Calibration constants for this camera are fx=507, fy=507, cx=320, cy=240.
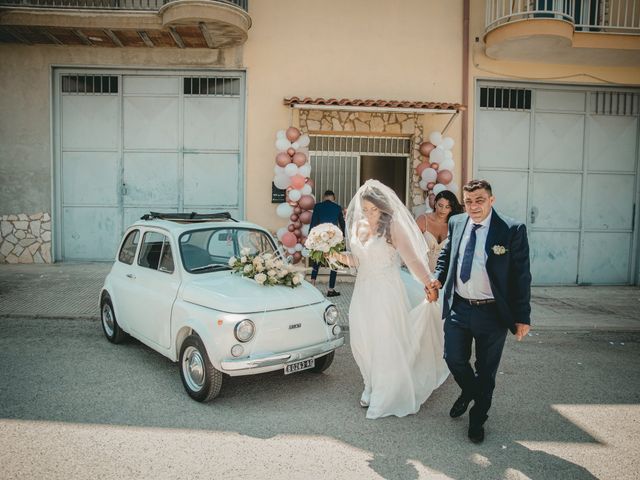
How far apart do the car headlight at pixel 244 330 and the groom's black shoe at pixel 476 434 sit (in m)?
2.05

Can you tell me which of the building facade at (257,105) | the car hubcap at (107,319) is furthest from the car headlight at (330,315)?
the building facade at (257,105)

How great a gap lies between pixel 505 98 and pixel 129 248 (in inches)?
372

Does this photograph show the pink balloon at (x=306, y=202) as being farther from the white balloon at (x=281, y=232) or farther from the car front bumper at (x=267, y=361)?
the car front bumper at (x=267, y=361)

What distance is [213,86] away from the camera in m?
11.5

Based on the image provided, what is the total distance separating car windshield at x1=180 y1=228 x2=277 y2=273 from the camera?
5477 millimetres

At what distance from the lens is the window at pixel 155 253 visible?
5.59 meters

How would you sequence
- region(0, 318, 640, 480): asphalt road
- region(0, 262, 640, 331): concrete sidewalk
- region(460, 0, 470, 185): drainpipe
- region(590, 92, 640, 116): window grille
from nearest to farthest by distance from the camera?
region(0, 318, 640, 480): asphalt road, region(0, 262, 640, 331): concrete sidewalk, region(460, 0, 470, 185): drainpipe, region(590, 92, 640, 116): window grille

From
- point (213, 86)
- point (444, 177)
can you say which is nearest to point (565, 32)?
point (444, 177)

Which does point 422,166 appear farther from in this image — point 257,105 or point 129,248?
point 129,248

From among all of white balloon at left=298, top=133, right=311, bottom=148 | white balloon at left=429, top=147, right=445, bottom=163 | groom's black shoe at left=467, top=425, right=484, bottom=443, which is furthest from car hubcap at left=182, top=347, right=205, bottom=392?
white balloon at left=429, top=147, right=445, bottom=163

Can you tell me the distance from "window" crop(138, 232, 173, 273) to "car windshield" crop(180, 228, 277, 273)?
0.76 feet

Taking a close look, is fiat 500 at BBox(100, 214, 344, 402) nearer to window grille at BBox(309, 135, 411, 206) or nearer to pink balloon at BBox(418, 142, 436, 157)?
window grille at BBox(309, 135, 411, 206)

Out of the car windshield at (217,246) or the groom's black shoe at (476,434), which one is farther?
the car windshield at (217,246)

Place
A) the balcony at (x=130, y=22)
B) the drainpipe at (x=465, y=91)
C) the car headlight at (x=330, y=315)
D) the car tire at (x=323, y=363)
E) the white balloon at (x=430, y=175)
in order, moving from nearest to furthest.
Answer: the car headlight at (x=330, y=315)
the car tire at (x=323, y=363)
the balcony at (x=130, y=22)
the white balloon at (x=430, y=175)
the drainpipe at (x=465, y=91)
